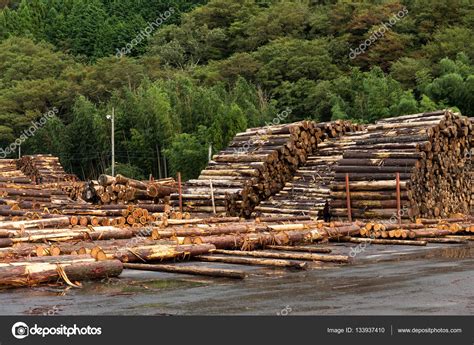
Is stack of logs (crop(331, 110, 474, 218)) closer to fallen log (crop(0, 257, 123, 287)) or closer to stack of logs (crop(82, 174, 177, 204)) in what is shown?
stack of logs (crop(82, 174, 177, 204))

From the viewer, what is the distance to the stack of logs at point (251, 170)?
76.3ft

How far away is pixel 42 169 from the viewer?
42.9 m

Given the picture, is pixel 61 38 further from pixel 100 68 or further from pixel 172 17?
pixel 100 68

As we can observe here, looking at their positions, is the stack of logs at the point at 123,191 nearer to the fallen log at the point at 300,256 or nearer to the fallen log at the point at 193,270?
the fallen log at the point at 300,256

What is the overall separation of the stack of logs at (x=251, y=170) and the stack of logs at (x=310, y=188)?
355 mm

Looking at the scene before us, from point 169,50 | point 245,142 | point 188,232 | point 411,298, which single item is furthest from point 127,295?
point 169,50

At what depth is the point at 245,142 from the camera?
83.8 ft

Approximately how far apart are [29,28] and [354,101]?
212ft

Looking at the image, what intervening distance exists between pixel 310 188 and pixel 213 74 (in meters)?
51.2
